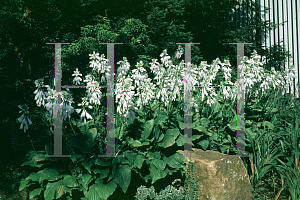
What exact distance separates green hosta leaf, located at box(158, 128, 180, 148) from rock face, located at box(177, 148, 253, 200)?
0.38 m

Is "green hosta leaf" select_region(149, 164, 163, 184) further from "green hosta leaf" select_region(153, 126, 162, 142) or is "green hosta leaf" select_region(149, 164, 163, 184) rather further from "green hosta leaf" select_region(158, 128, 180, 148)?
"green hosta leaf" select_region(153, 126, 162, 142)

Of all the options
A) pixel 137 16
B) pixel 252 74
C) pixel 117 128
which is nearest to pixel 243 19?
pixel 137 16

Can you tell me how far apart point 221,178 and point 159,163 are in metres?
0.77

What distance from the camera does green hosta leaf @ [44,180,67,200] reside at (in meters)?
2.88

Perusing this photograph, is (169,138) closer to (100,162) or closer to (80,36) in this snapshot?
(100,162)

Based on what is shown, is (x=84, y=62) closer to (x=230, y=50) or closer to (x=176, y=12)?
(x=176, y=12)

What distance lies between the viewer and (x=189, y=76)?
12.0 feet

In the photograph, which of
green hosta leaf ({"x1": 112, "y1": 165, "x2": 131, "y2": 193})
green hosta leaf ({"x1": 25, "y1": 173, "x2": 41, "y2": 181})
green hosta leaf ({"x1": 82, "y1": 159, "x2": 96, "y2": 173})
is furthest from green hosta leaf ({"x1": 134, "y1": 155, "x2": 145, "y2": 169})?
green hosta leaf ({"x1": 25, "y1": 173, "x2": 41, "y2": 181})

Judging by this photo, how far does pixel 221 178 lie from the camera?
308 cm

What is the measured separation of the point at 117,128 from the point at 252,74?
231 cm

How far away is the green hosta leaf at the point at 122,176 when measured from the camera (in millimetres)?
3016

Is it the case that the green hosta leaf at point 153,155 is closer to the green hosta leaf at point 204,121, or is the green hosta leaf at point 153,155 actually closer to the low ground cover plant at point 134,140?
the low ground cover plant at point 134,140

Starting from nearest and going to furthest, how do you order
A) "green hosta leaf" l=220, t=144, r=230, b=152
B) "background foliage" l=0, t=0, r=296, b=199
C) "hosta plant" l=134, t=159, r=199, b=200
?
"hosta plant" l=134, t=159, r=199, b=200 < "green hosta leaf" l=220, t=144, r=230, b=152 < "background foliage" l=0, t=0, r=296, b=199

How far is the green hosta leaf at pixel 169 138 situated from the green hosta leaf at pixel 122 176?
612mm
